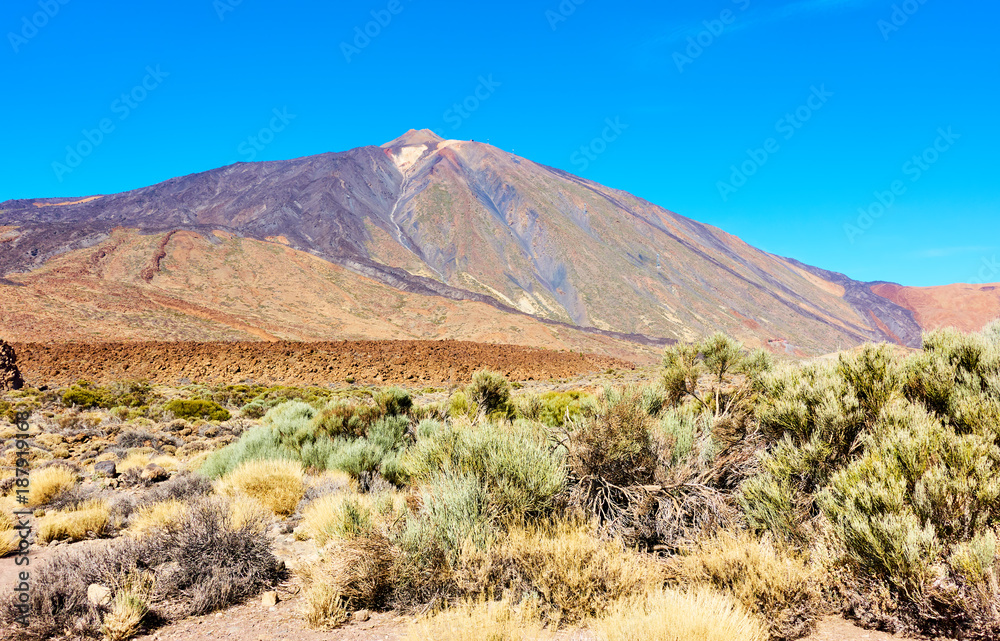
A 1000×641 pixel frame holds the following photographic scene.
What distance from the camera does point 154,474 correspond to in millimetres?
7871

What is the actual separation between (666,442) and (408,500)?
258cm

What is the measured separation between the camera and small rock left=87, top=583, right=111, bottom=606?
355 cm

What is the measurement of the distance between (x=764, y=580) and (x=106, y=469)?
967 centimetres

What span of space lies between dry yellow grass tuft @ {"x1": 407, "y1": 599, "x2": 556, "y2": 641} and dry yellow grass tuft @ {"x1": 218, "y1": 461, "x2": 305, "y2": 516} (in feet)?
11.7

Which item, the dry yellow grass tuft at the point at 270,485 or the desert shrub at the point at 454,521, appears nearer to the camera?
the desert shrub at the point at 454,521

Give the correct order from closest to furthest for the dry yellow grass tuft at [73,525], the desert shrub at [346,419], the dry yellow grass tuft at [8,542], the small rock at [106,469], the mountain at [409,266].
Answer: the dry yellow grass tuft at [8,542] < the dry yellow grass tuft at [73,525] < the small rock at [106,469] < the desert shrub at [346,419] < the mountain at [409,266]

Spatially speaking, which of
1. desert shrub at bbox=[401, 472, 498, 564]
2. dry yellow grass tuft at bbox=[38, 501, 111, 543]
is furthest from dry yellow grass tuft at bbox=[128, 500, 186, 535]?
desert shrub at bbox=[401, 472, 498, 564]

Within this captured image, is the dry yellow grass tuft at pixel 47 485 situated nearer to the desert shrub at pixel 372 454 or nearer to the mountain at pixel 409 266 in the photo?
the desert shrub at pixel 372 454

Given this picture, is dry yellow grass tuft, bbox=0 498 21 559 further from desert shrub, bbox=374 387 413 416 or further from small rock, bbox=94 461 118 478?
desert shrub, bbox=374 387 413 416

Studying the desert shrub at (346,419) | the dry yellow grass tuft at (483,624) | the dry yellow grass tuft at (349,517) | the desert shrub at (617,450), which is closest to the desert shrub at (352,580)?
the dry yellow grass tuft at (349,517)

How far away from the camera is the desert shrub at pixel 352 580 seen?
3.53 meters

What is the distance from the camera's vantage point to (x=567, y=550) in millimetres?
3453

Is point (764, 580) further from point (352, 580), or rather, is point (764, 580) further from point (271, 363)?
point (271, 363)

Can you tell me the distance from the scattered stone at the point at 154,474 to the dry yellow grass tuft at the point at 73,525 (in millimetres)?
1999
